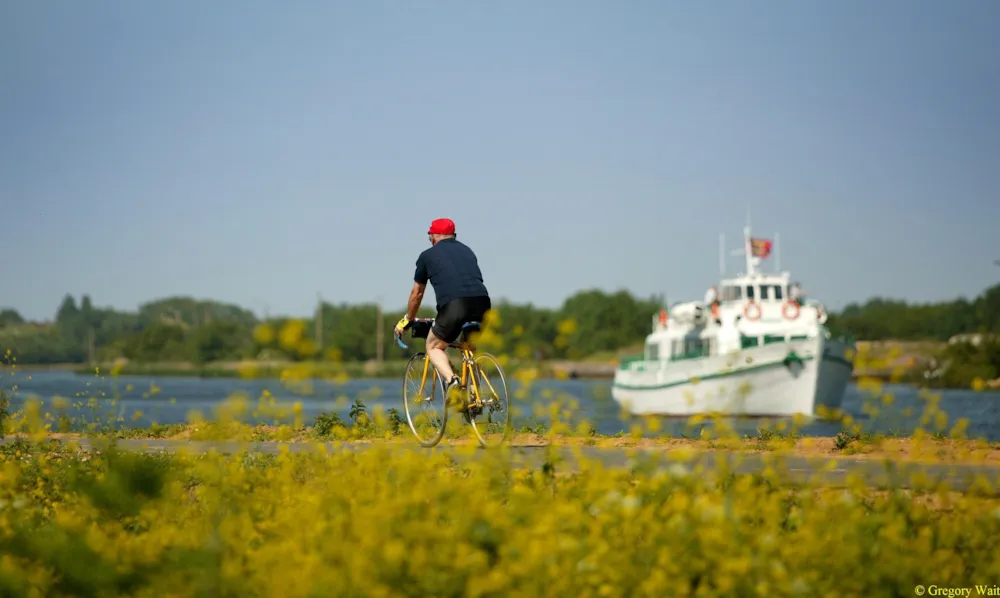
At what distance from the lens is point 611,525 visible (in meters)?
6.21

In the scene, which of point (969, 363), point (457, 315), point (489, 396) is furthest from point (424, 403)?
point (969, 363)

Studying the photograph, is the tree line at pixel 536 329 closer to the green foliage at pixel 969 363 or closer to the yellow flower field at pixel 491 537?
the green foliage at pixel 969 363

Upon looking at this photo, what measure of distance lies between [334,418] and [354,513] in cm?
703

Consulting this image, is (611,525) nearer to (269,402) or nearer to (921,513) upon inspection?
(921,513)

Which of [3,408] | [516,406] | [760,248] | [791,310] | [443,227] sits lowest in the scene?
[3,408]

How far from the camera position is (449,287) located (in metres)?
9.84

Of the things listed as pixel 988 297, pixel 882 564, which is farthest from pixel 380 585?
pixel 988 297

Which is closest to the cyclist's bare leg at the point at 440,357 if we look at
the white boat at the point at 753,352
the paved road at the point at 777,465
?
the paved road at the point at 777,465

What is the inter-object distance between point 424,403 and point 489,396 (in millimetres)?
1272

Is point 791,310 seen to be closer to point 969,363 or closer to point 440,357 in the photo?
point 440,357

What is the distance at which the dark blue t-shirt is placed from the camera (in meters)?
9.84

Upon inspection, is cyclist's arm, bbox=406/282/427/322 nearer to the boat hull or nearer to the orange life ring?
the boat hull

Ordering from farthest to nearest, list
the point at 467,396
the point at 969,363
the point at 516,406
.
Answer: the point at 969,363, the point at 516,406, the point at 467,396

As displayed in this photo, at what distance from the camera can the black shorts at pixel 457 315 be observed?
9859 mm
